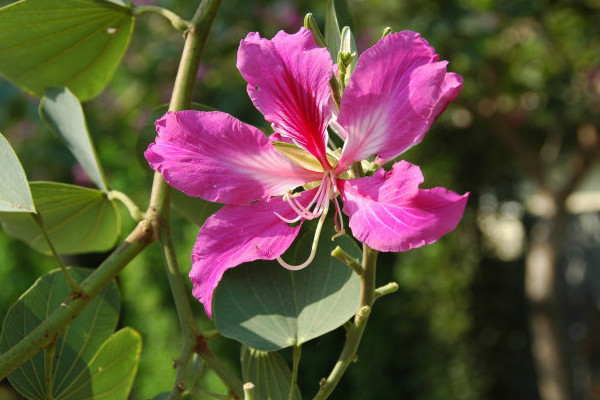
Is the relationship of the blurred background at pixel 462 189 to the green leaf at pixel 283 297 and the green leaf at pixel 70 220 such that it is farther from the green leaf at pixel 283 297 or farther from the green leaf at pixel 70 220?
the green leaf at pixel 283 297

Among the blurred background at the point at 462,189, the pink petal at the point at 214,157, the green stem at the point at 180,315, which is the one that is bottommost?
the blurred background at the point at 462,189

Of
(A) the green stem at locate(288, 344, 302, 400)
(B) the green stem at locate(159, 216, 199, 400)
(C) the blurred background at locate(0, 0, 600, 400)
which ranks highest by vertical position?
(B) the green stem at locate(159, 216, 199, 400)

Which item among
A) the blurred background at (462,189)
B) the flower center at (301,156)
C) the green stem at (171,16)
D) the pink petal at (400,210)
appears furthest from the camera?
the blurred background at (462,189)

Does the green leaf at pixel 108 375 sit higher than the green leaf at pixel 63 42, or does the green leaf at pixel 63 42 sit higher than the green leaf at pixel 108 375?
the green leaf at pixel 63 42

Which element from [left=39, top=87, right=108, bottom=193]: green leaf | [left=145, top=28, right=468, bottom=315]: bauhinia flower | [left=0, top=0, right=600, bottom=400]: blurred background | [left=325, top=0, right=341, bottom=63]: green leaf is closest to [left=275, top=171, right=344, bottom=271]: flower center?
[left=145, top=28, right=468, bottom=315]: bauhinia flower

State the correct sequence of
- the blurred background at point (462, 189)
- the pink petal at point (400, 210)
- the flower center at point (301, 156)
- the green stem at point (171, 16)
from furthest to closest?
the blurred background at point (462, 189) → the green stem at point (171, 16) → the flower center at point (301, 156) → the pink petal at point (400, 210)

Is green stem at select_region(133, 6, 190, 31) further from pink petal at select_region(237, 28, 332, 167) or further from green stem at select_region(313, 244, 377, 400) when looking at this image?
green stem at select_region(313, 244, 377, 400)

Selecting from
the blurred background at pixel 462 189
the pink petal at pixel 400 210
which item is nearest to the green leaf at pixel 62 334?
the pink petal at pixel 400 210
